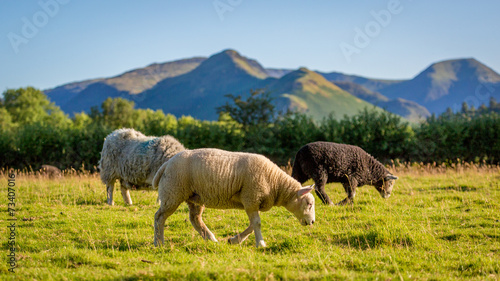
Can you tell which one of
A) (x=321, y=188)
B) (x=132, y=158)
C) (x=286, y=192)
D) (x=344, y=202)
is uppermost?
(x=132, y=158)

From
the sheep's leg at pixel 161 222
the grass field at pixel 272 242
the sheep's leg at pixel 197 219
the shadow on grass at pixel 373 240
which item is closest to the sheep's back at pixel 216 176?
the sheep's leg at pixel 197 219

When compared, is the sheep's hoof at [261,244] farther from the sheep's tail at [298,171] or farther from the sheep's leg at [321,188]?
the sheep's tail at [298,171]

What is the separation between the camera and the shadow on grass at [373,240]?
7050 mm

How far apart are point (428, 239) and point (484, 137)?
20364mm

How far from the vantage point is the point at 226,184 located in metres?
7.18

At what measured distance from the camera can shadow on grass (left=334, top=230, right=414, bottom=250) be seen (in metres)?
7.05

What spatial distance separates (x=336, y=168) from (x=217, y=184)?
16.0 feet

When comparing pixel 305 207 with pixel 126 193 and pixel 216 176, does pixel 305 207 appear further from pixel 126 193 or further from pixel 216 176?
pixel 126 193

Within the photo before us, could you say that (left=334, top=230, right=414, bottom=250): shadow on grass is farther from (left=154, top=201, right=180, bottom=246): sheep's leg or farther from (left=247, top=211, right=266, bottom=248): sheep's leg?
(left=154, top=201, right=180, bottom=246): sheep's leg

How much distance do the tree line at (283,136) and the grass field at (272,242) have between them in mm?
11718

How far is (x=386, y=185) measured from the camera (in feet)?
38.5

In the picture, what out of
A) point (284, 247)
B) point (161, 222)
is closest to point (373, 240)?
point (284, 247)

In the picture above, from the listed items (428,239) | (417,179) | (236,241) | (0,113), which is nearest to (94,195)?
(236,241)

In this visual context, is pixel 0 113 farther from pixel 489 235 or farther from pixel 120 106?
pixel 489 235
